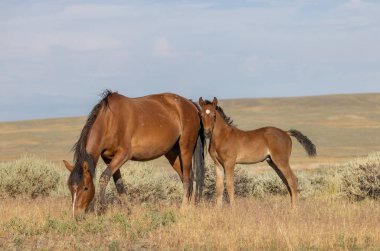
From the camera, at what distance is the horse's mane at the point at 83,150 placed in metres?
9.95

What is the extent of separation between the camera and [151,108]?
40.1ft

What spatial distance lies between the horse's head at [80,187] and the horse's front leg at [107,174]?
485 mm

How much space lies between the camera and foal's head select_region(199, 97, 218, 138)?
12930mm

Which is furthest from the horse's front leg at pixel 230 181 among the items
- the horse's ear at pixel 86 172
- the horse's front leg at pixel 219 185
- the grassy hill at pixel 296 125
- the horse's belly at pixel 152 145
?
the grassy hill at pixel 296 125

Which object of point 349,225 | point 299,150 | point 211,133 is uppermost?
point 211,133

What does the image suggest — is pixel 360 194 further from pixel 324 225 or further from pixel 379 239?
pixel 379 239

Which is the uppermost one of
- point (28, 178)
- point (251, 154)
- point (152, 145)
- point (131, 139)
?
point (131, 139)

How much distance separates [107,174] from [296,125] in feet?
171

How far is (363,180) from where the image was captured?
51.0 ft

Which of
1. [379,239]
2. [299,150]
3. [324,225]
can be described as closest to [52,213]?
[324,225]

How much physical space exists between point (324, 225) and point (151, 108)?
3.99 m

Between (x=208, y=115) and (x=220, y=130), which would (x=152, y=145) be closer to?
(x=208, y=115)

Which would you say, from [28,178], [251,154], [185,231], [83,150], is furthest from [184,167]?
[28,178]

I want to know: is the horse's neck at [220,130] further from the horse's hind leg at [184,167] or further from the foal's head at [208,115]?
the horse's hind leg at [184,167]
